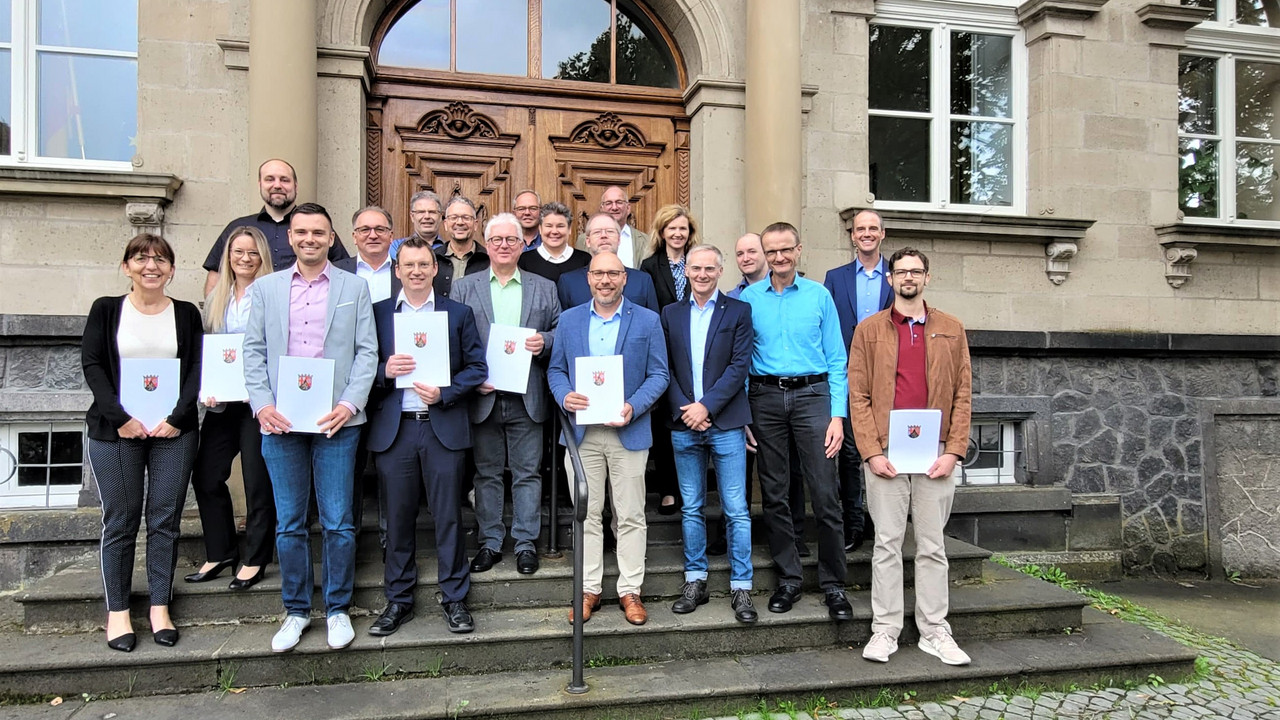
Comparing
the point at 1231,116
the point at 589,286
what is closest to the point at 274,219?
the point at 589,286

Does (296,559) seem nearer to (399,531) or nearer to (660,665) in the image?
(399,531)

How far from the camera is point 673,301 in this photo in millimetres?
4754

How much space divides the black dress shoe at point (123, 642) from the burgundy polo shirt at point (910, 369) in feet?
12.7

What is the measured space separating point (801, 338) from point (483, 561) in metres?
2.12

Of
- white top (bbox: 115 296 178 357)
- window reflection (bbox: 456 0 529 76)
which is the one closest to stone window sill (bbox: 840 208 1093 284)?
window reflection (bbox: 456 0 529 76)

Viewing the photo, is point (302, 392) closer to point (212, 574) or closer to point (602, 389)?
point (212, 574)

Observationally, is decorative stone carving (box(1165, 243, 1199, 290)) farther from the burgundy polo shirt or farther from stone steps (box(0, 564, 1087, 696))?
the burgundy polo shirt

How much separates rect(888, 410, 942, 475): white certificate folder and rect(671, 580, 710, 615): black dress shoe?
3.98ft

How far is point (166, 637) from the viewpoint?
3.62 meters

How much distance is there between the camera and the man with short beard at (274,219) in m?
4.34

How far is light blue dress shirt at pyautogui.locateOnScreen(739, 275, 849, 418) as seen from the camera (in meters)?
4.23

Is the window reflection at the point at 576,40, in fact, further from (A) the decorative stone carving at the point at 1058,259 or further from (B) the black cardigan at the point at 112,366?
(A) the decorative stone carving at the point at 1058,259

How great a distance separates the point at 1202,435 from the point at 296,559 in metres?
7.46

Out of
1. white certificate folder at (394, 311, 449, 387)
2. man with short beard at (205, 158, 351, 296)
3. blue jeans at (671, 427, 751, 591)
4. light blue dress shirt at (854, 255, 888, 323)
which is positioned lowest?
blue jeans at (671, 427, 751, 591)
